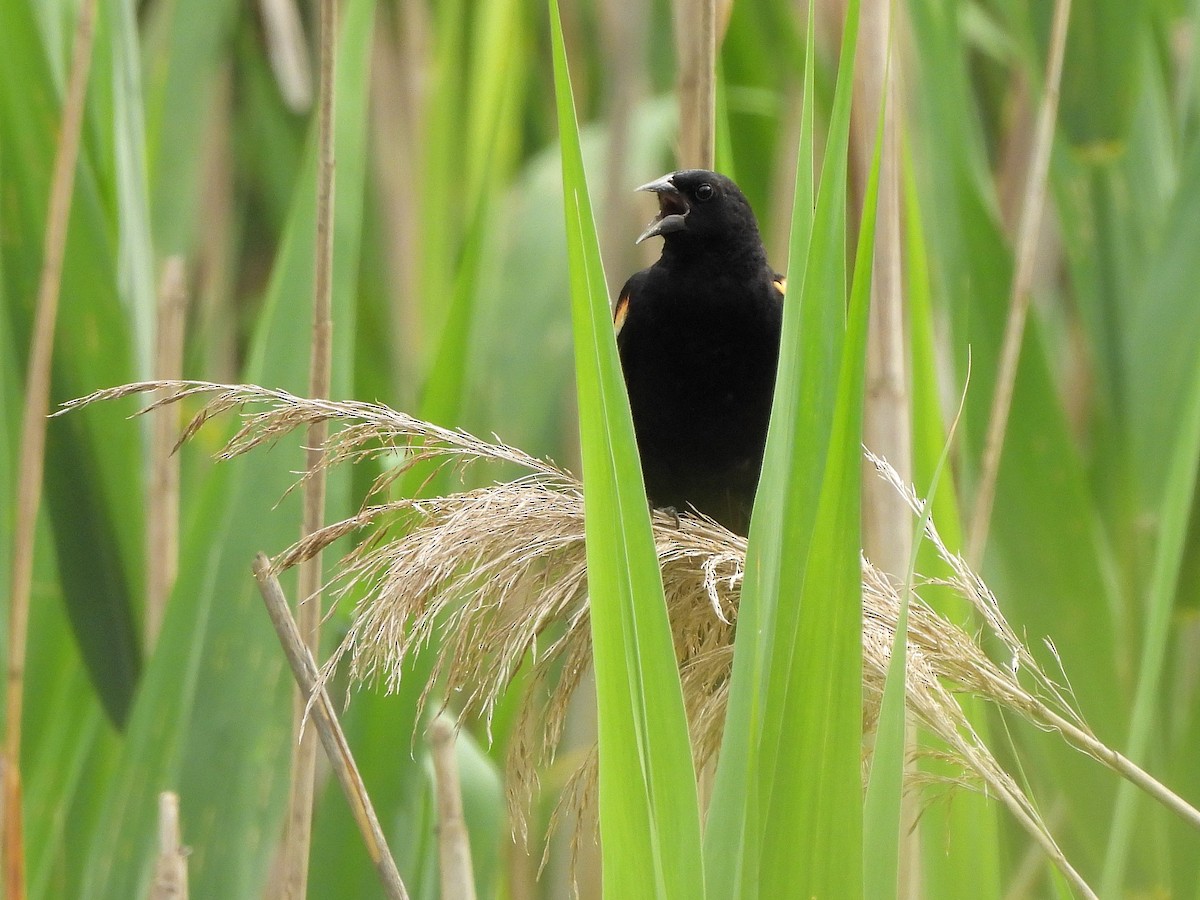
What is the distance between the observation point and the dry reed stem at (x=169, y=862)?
2.90ft

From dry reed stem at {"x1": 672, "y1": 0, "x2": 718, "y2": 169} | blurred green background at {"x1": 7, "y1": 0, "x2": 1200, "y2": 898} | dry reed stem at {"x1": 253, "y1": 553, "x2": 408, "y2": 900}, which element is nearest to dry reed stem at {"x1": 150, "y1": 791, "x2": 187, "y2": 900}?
dry reed stem at {"x1": 253, "y1": 553, "x2": 408, "y2": 900}

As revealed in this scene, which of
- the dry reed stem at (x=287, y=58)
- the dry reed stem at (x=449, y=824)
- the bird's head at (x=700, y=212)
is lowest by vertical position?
the dry reed stem at (x=449, y=824)

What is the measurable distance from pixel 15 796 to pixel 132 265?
0.51 metres

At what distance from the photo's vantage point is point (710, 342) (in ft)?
4.89

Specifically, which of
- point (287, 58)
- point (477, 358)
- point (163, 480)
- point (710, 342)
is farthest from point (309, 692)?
point (287, 58)

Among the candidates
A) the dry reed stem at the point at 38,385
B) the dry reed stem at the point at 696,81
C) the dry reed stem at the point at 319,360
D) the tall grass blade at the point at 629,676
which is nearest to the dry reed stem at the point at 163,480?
the dry reed stem at the point at 38,385

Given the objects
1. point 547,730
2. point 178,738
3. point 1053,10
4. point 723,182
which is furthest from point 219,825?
point 1053,10

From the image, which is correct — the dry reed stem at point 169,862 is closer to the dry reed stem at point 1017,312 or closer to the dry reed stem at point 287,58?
the dry reed stem at point 1017,312

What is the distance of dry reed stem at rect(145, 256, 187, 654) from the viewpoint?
1360 millimetres

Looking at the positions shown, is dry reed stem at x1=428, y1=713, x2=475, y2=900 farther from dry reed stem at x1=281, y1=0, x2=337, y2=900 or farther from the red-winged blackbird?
the red-winged blackbird

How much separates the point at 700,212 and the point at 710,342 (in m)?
0.14

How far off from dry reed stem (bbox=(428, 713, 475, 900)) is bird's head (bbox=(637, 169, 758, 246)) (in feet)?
2.02

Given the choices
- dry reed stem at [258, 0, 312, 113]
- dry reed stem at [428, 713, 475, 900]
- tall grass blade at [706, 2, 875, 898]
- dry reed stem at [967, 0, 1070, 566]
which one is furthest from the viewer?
dry reed stem at [258, 0, 312, 113]

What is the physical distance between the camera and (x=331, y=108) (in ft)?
3.51
